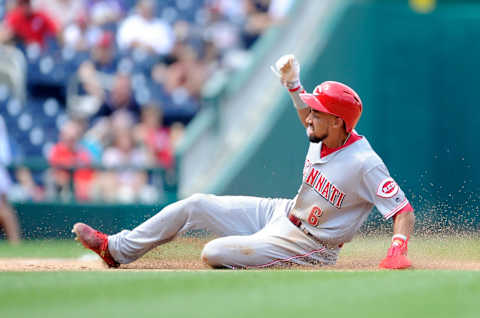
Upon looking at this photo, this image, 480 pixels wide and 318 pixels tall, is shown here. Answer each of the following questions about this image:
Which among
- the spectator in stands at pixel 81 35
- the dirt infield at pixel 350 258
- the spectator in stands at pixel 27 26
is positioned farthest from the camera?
the spectator in stands at pixel 81 35

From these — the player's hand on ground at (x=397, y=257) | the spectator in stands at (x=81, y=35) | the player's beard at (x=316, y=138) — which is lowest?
→ the spectator in stands at (x=81, y=35)

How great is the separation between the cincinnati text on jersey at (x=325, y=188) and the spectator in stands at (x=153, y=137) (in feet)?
16.4

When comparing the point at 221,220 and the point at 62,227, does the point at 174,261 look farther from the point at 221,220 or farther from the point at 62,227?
the point at 62,227

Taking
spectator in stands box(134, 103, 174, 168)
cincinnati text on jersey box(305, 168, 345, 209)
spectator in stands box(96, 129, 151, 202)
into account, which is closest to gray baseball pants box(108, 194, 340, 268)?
cincinnati text on jersey box(305, 168, 345, 209)

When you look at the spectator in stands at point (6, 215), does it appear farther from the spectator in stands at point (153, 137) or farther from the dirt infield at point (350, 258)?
the spectator in stands at point (153, 137)

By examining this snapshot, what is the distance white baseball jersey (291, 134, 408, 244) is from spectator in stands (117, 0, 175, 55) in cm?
668

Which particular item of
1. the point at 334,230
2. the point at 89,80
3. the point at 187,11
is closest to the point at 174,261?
the point at 334,230

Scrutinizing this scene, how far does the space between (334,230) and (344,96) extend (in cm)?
93

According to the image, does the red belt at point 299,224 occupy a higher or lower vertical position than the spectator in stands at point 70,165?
higher

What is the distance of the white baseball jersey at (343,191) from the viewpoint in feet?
19.0

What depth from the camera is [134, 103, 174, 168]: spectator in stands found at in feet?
36.0

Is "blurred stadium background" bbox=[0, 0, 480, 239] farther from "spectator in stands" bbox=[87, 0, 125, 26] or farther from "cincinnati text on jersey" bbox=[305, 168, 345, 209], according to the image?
"cincinnati text on jersey" bbox=[305, 168, 345, 209]

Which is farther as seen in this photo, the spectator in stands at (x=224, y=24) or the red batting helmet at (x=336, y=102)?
the spectator in stands at (x=224, y=24)

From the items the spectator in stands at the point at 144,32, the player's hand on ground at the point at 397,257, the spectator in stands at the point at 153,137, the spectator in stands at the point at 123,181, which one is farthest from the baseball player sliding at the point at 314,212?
the spectator in stands at the point at 144,32
